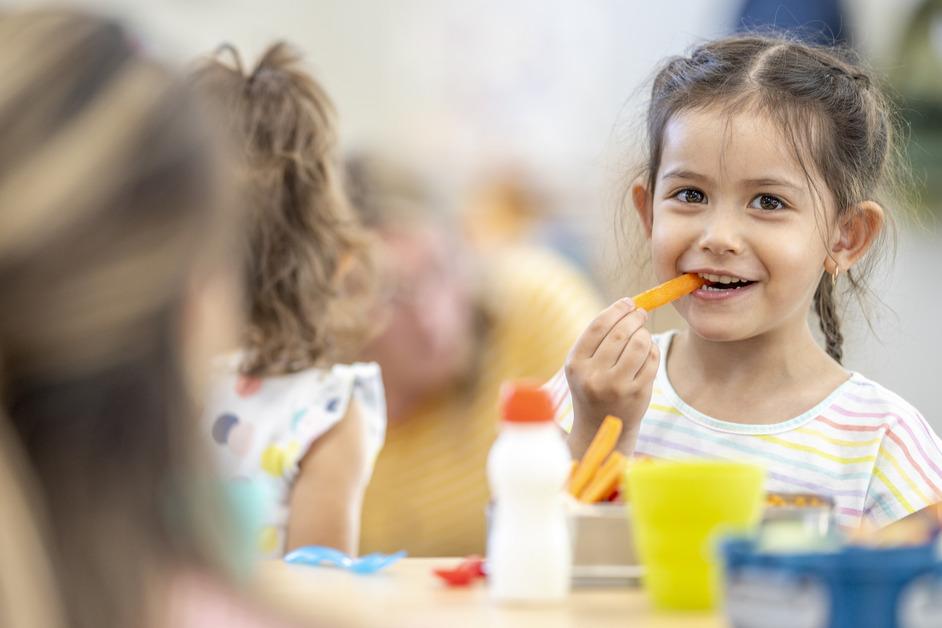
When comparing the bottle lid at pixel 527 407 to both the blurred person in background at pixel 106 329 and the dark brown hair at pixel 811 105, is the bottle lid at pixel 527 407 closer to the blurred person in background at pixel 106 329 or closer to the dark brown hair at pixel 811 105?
the blurred person in background at pixel 106 329

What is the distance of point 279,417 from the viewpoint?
5.98ft

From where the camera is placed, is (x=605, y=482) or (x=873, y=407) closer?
(x=605, y=482)

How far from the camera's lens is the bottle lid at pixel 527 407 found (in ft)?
3.22

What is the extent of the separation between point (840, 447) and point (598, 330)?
0.92 feet

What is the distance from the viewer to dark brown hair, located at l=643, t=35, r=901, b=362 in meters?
1.53

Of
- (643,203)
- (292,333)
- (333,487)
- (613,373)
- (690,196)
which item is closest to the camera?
(613,373)

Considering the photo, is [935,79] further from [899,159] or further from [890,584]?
[890,584]

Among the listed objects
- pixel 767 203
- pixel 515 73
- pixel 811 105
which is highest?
pixel 515 73

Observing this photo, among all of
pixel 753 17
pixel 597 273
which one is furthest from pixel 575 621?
pixel 753 17

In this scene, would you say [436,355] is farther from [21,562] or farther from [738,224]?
[21,562]

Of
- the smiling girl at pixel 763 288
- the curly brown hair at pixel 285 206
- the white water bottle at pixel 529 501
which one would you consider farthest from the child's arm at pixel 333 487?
the white water bottle at pixel 529 501

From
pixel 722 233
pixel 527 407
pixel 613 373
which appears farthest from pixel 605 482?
pixel 722 233

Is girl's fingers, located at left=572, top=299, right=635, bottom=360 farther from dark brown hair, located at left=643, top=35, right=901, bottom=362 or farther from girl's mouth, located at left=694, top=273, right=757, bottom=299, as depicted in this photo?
dark brown hair, located at left=643, top=35, right=901, bottom=362

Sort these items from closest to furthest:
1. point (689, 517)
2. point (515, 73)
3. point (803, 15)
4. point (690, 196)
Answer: point (689, 517), point (690, 196), point (803, 15), point (515, 73)
